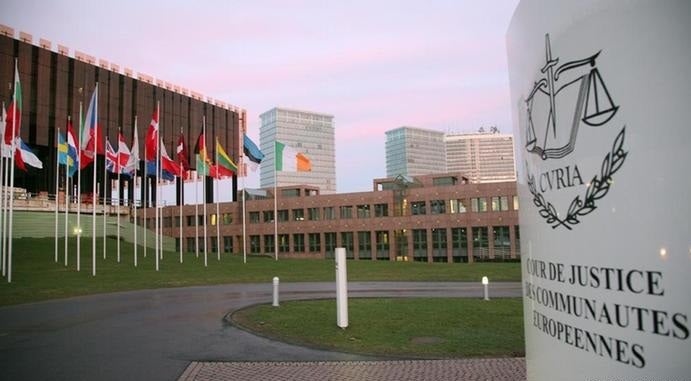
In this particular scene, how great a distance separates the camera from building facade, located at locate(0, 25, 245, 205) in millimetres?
57906

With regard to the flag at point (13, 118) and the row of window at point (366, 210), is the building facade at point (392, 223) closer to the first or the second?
the row of window at point (366, 210)

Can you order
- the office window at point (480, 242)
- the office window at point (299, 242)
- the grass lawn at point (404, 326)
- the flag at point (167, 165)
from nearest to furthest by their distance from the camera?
the grass lawn at point (404, 326) → the flag at point (167, 165) → the office window at point (480, 242) → the office window at point (299, 242)

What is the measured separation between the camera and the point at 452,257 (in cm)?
6494

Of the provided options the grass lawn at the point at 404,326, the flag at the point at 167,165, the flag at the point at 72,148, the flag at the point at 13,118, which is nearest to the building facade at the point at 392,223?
the flag at the point at 167,165

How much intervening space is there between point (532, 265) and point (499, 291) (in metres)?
20.1

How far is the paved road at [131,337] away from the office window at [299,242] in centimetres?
5263

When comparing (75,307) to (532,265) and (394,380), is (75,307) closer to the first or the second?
(394,380)

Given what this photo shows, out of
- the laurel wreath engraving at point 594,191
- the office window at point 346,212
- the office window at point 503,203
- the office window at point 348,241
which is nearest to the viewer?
the laurel wreath engraving at point 594,191

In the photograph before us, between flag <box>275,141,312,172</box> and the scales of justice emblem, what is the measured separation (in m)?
34.9

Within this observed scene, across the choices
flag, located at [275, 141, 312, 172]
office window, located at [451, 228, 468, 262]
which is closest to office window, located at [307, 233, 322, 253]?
office window, located at [451, 228, 468, 262]

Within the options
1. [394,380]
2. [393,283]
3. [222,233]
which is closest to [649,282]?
[394,380]

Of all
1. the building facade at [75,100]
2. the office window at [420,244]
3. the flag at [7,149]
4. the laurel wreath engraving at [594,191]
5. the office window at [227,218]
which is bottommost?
the office window at [420,244]

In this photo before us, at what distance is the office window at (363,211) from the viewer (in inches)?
2788

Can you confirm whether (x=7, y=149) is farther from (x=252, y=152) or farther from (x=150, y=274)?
(x=252, y=152)
